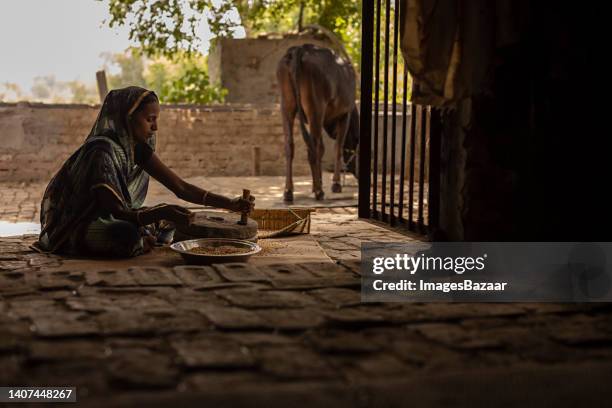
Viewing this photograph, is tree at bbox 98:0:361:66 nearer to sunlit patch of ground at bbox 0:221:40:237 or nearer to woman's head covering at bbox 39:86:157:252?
sunlit patch of ground at bbox 0:221:40:237

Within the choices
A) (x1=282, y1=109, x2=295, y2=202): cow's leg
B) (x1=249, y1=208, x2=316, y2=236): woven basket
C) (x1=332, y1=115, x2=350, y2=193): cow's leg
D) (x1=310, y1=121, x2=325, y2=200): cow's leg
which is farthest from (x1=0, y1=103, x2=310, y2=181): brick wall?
(x1=249, y1=208, x2=316, y2=236): woven basket

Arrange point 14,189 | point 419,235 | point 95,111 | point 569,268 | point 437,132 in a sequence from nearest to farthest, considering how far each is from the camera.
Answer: point 569,268, point 437,132, point 419,235, point 14,189, point 95,111

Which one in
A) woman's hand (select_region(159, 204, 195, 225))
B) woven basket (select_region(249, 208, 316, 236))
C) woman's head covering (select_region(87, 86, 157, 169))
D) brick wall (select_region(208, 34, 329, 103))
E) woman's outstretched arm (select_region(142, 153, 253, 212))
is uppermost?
brick wall (select_region(208, 34, 329, 103))

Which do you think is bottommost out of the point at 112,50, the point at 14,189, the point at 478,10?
the point at 14,189

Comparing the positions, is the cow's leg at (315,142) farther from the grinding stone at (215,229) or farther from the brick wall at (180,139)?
the brick wall at (180,139)

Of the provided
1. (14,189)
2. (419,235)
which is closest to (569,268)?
(419,235)

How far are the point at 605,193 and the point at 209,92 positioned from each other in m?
12.5

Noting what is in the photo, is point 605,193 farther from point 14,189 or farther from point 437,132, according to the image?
point 14,189

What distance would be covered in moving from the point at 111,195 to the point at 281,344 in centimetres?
219

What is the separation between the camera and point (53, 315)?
279cm

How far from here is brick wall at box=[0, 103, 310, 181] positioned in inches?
429

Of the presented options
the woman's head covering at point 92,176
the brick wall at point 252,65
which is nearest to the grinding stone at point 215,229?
the woman's head covering at point 92,176

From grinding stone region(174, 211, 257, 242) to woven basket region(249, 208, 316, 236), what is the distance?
0.63 metres

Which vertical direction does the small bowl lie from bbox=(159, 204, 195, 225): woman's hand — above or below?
below
